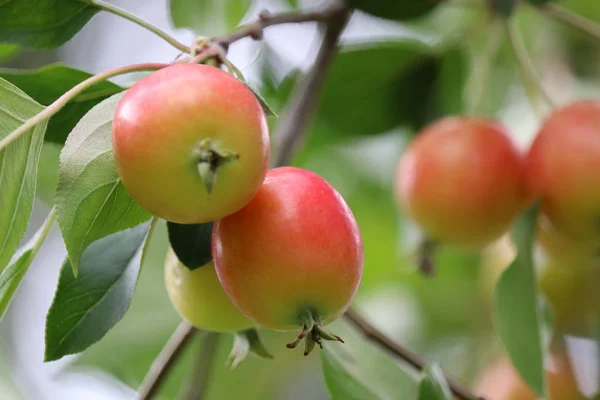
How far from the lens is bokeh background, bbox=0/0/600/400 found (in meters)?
1.15

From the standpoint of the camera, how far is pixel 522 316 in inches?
30.7

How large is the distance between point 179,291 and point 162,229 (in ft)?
2.25

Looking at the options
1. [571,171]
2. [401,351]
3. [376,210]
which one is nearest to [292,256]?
[401,351]

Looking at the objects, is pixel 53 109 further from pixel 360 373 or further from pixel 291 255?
pixel 360 373

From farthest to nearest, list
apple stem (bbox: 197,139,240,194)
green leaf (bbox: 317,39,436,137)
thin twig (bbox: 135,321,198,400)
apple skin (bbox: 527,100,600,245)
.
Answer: green leaf (bbox: 317,39,436,137)
apple skin (bbox: 527,100,600,245)
thin twig (bbox: 135,321,198,400)
apple stem (bbox: 197,139,240,194)

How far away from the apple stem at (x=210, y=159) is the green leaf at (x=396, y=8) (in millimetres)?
528

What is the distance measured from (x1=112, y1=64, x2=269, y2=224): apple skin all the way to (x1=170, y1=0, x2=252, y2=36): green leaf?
1.93 ft

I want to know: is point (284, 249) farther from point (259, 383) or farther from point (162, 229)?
point (259, 383)

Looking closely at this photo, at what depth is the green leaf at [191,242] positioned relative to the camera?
0.57 metres

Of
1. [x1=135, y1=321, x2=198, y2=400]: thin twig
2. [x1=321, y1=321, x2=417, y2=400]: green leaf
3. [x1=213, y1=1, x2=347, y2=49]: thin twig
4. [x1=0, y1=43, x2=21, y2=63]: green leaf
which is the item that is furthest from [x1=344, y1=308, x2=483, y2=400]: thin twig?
[x1=0, y1=43, x2=21, y2=63]: green leaf

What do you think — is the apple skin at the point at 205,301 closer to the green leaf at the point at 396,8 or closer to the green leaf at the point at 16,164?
the green leaf at the point at 16,164

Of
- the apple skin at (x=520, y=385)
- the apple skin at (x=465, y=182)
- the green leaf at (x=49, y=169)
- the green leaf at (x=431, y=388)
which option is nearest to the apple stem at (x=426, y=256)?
the apple skin at (x=465, y=182)

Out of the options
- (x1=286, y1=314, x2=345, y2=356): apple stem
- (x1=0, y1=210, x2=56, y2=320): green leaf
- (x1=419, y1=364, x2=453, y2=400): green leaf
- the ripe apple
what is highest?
the ripe apple

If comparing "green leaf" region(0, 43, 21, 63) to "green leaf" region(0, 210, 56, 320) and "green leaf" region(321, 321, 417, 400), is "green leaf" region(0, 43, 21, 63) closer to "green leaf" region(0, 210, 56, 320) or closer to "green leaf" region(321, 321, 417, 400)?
"green leaf" region(0, 210, 56, 320)
